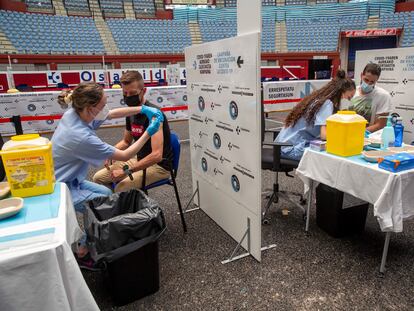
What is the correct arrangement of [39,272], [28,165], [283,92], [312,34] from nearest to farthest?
[39,272], [28,165], [283,92], [312,34]

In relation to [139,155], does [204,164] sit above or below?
below

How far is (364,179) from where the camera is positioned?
5.86ft

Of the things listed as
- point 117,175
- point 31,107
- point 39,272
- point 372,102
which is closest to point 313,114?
point 372,102

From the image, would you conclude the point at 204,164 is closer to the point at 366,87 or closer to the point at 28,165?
the point at 28,165

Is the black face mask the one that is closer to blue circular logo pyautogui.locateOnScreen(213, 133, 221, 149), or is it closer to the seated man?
the seated man

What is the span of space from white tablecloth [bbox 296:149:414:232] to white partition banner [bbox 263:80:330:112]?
4.58 m

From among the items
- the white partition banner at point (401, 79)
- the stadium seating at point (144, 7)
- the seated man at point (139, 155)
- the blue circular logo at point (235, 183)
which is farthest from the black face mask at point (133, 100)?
the stadium seating at point (144, 7)

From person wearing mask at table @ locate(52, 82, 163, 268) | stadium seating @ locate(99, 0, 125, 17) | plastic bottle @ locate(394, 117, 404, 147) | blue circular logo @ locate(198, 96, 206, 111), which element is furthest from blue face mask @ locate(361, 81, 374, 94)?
stadium seating @ locate(99, 0, 125, 17)

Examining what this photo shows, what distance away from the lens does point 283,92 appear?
6.54 m

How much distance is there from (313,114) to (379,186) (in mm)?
938

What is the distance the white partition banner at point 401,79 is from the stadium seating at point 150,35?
10.8 metres

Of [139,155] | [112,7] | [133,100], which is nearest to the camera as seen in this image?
[133,100]

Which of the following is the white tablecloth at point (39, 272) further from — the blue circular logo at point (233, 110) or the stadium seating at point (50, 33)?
the stadium seating at point (50, 33)

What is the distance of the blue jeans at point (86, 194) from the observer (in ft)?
6.03
